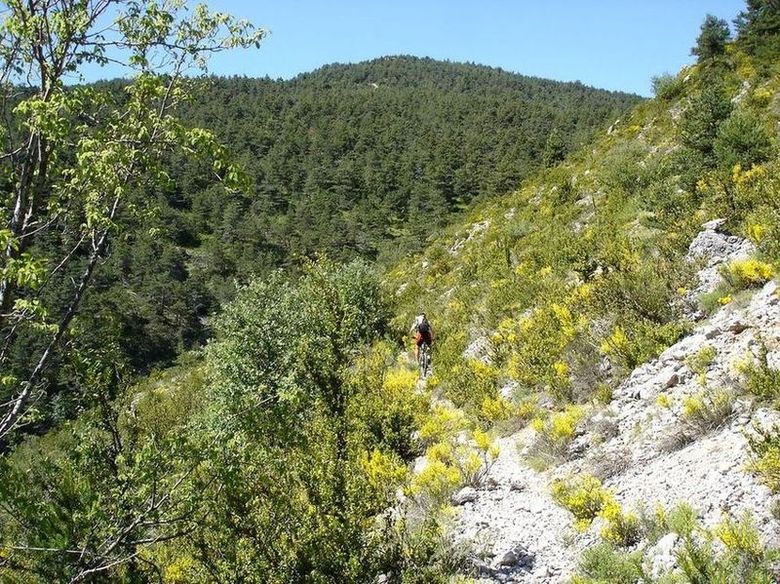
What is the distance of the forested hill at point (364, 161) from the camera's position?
9375 cm

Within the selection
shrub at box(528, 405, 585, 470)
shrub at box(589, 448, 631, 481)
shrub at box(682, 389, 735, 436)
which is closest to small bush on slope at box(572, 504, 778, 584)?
shrub at box(589, 448, 631, 481)

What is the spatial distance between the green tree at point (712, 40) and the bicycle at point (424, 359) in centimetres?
2200

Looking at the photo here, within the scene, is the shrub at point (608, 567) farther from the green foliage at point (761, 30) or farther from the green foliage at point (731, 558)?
the green foliage at point (761, 30)

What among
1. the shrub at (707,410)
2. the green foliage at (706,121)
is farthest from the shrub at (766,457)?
the green foliage at (706,121)

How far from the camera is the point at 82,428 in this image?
7086 mm

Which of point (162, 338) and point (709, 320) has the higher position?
point (709, 320)

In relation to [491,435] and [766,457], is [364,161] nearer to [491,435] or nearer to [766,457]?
[491,435]

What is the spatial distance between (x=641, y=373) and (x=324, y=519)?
478cm

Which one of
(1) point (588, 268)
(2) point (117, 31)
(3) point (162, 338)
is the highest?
(2) point (117, 31)

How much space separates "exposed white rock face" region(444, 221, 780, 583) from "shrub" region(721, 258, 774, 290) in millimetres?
421

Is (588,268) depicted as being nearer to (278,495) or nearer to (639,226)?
(639,226)

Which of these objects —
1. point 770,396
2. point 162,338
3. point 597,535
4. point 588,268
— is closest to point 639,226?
point 588,268

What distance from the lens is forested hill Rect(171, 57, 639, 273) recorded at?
93.8m

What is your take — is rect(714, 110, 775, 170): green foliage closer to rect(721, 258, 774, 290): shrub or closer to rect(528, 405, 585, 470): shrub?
rect(721, 258, 774, 290): shrub
